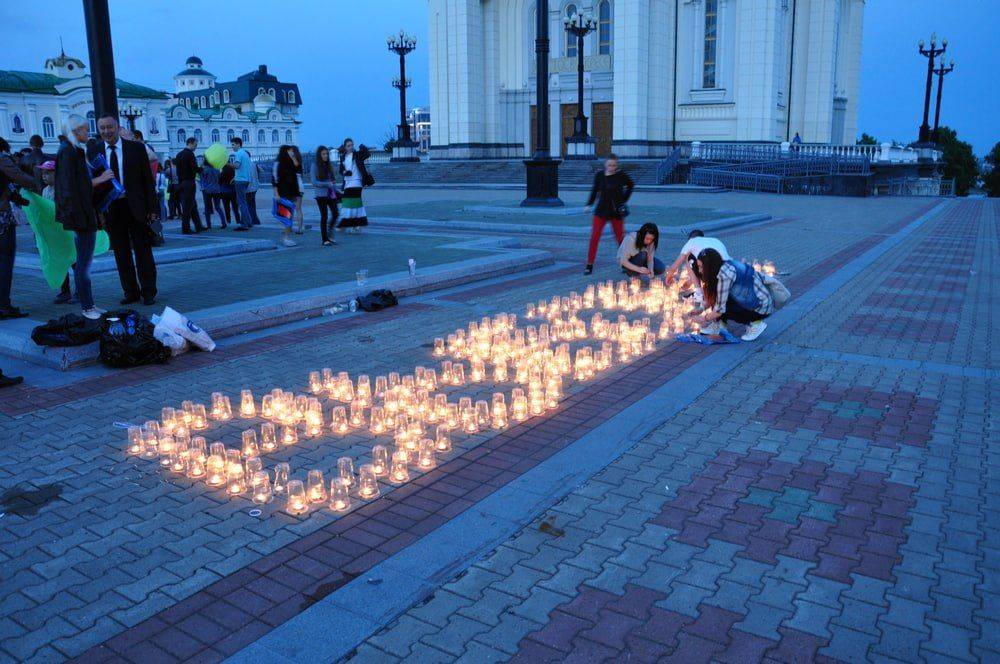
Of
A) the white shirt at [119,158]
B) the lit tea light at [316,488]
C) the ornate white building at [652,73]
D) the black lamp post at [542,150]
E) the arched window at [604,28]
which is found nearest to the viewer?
the lit tea light at [316,488]

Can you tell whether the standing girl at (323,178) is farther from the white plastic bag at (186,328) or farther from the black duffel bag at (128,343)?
the black duffel bag at (128,343)

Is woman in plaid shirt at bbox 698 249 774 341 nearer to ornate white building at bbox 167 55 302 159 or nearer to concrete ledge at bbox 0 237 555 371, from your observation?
concrete ledge at bbox 0 237 555 371

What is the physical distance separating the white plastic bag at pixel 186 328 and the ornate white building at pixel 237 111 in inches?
3656

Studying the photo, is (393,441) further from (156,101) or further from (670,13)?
(156,101)

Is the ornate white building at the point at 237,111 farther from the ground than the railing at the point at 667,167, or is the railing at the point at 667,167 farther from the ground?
the ornate white building at the point at 237,111

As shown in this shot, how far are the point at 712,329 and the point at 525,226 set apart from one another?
10.4 meters

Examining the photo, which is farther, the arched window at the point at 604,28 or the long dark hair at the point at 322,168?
the arched window at the point at 604,28

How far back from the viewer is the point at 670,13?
43.7 m

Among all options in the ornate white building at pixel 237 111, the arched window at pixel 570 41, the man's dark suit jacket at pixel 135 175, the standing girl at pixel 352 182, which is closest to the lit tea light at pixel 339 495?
the man's dark suit jacket at pixel 135 175

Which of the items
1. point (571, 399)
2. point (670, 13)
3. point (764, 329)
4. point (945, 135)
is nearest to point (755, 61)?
point (670, 13)

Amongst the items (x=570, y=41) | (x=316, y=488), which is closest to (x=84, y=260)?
(x=316, y=488)

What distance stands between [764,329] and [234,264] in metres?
8.36

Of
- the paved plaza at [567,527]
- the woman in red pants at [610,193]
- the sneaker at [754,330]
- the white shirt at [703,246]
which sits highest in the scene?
the woman in red pants at [610,193]

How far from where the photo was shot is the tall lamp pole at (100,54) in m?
10.1
